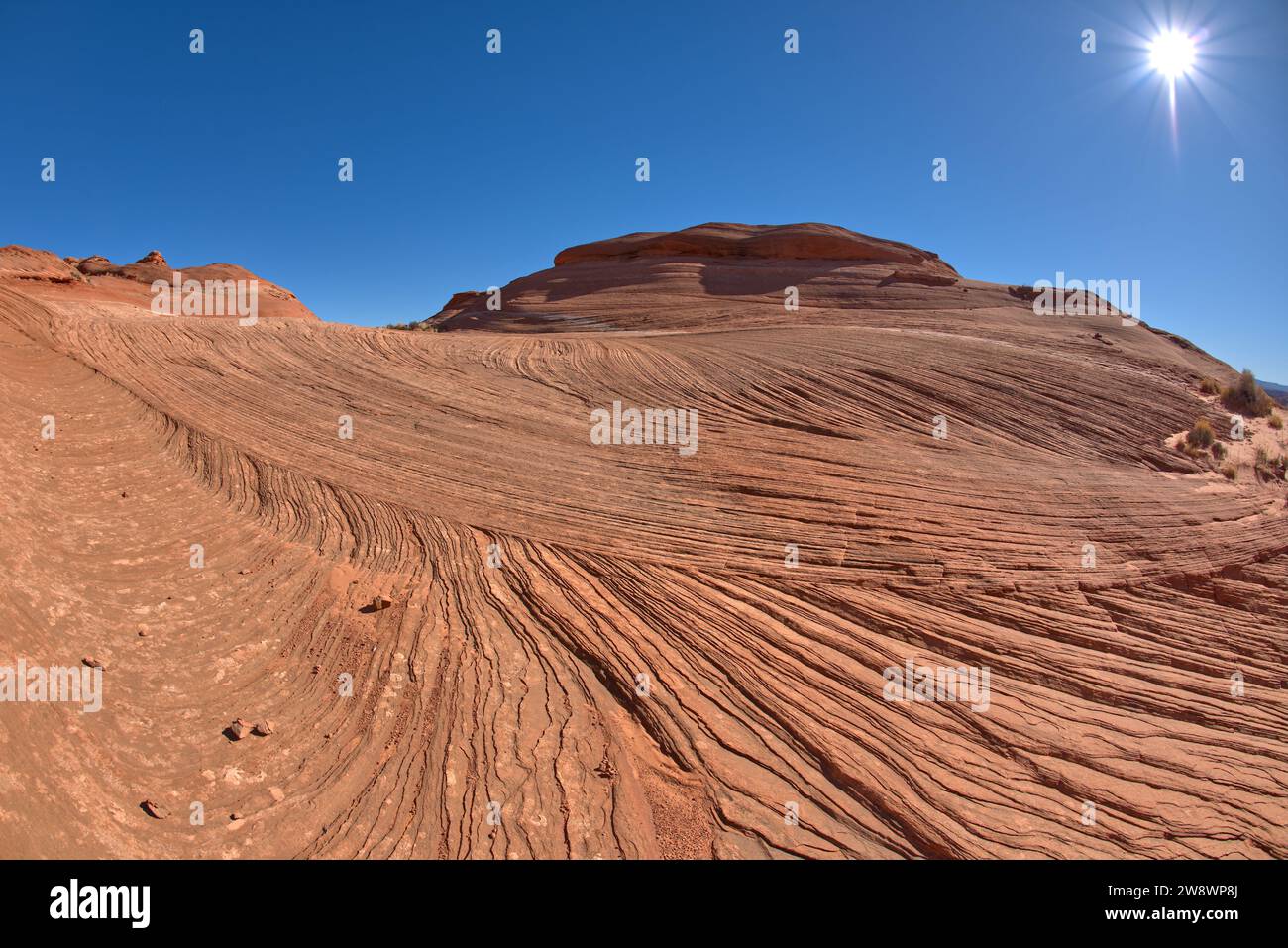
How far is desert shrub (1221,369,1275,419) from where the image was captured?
15.4 metres

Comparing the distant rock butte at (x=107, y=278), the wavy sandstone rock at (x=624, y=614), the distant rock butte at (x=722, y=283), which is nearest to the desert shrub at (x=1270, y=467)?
the wavy sandstone rock at (x=624, y=614)

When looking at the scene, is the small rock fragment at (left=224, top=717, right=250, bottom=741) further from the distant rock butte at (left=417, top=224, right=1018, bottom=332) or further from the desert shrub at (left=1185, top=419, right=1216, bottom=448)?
the distant rock butte at (left=417, top=224, right=1018, bottom=332)

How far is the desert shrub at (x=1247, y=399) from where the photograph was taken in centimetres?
Result: 1544

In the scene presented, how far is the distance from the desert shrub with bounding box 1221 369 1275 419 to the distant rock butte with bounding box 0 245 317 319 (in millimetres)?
27924

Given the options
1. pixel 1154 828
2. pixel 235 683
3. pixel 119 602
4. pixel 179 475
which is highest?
pixel 179 475

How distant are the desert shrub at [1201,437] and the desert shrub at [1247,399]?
3.65 m

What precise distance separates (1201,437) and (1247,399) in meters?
5.01

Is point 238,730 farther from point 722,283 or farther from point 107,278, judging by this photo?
point 107,278

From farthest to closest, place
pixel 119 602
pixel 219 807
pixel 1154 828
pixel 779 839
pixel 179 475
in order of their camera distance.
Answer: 1. pixel 179 475
2. pixel 119 602
3. pixel 1154 828
4. pixel 779 839
5. pixel 219 807

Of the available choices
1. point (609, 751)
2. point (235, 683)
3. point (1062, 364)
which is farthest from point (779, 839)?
point (1062, 364)

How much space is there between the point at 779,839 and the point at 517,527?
5364mm

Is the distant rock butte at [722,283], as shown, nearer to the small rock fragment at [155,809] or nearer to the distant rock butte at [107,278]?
the distant rock butte at [107,278]

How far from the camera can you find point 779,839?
4617mm

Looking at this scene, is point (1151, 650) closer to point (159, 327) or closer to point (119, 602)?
point (119, 602)
